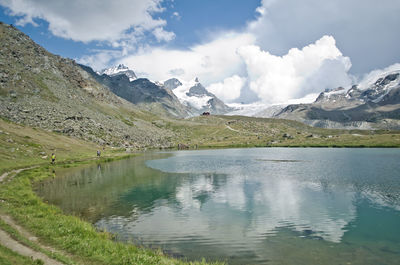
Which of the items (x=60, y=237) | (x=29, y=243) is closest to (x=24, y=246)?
(x=29, y=243)

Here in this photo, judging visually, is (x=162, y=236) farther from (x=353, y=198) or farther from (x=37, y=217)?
(x=353, y=198)

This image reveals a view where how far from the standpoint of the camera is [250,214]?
34.8 metres

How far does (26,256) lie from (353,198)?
1706 inches

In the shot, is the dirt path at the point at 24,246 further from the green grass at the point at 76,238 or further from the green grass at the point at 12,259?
the green grass at the point at 76,238

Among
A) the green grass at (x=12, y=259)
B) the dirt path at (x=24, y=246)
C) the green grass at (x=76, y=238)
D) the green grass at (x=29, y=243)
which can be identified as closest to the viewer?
the green grass at (x=12, y=259)

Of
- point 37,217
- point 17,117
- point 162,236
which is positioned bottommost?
point 162,236

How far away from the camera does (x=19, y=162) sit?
67188 mm

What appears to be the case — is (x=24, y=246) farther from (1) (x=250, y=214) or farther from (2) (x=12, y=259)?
(1) (x=250, y=214)

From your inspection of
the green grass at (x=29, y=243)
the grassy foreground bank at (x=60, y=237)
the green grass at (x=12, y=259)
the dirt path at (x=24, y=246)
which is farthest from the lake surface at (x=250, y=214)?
the green grass at (x=12, y=259)

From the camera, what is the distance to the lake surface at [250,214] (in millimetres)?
23422

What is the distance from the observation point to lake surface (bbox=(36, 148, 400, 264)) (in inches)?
922

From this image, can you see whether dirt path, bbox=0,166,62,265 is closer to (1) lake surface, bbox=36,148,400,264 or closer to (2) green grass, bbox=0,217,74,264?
(2) green grass, bbox=0,217,74,264

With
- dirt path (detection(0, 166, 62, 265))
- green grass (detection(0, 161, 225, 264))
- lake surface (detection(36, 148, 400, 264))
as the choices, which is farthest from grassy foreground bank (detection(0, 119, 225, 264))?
lake surface (detection(36, 148, 400, 264))

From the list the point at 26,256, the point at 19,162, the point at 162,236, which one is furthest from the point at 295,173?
the point at 19,162
